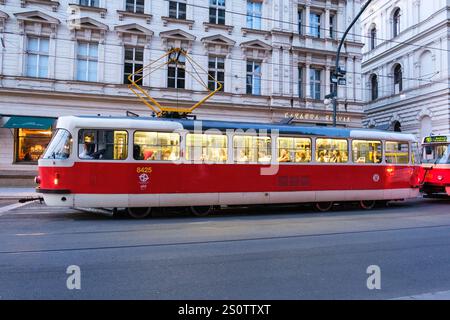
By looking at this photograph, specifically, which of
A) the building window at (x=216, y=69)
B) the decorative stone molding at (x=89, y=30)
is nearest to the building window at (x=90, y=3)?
the decorative stone molding at (x=89, y=30)

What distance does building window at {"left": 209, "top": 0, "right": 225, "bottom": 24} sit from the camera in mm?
22078

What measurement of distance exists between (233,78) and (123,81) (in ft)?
23.3

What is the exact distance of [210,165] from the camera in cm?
1028

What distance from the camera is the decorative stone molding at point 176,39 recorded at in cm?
2078

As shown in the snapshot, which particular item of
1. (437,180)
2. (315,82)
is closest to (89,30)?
(315,82)

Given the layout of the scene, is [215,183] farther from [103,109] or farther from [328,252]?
[103,109]

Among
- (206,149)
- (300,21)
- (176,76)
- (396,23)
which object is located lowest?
(206,149)

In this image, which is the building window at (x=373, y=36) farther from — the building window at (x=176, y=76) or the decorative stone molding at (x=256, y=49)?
the building window at (x=176, y=76)

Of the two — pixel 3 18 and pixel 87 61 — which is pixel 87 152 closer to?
pixel 87 61

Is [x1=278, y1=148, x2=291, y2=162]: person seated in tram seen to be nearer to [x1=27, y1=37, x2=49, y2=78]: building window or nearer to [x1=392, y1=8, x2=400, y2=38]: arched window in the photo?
[x1=27, y1=37, x2=49, y2=78]: building window

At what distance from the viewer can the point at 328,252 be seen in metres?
5.99

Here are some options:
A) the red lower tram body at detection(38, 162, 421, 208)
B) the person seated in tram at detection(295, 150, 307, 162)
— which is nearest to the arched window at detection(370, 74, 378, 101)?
the red lower tram body at detection(38, 162, 421, 208)

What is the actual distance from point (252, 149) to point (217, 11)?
1502 cm
